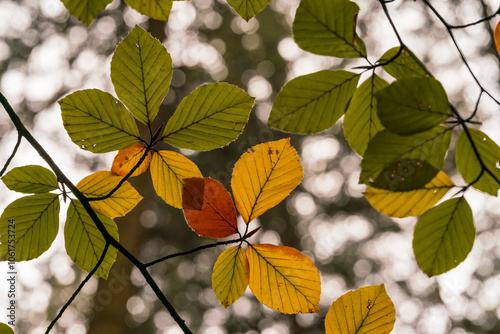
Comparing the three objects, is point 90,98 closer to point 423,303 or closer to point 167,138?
point 167,138

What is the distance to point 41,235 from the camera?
49 cm

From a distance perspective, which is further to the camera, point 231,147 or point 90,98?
point 231,147

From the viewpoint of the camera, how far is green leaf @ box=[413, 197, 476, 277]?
39 cm

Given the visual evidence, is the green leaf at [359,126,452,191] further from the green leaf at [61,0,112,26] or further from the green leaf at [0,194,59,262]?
the green leaf at [0,194,59,262]

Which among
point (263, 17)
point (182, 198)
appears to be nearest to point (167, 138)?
point (182, 198)

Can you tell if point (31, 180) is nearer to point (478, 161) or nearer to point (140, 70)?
point (140, 70)

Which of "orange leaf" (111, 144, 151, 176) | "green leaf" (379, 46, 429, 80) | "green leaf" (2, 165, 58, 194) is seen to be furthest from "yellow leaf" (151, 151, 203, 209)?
"green leaf" (379, 46, 429, 80)

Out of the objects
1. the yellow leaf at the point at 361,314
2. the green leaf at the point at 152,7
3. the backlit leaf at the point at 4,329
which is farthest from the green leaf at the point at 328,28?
the backlit leaf at the point at 4,329

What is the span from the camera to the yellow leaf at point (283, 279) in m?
0.42

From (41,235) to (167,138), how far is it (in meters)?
0.21

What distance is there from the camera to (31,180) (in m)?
0.46

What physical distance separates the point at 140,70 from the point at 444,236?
33 centimetres

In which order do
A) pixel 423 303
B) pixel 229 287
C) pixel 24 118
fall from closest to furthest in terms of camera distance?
1. pixel 229 287
2. pixel 24 118
3. pixel 423 303

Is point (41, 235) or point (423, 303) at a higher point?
point (41, 235)
